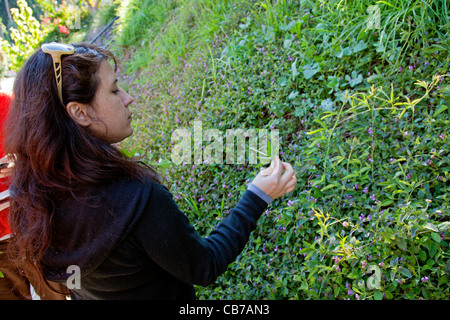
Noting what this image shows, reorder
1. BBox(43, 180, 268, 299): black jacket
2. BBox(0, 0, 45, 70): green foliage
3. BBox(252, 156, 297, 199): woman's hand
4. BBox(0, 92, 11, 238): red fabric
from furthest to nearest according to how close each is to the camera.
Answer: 1. BBox(0, 0, 45, 70): green foliage
2. BBox(0, 92, 11, 238): red fabric
3. BBox(252, 156, 297, 199): woman's hand
4. BBox(43, 180, 268, 299): black jacket

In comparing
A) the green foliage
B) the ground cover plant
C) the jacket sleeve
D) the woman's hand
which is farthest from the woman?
the green foliage

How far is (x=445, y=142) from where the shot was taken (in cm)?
193

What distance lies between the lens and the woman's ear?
4.30 feet

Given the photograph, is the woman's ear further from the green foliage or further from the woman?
the green foliage

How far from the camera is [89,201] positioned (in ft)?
4.04

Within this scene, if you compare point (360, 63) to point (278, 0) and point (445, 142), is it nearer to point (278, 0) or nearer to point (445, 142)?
point (445, 142)

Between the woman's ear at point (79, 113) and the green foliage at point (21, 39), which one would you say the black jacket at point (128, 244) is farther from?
the green foliage at point (21, 39)

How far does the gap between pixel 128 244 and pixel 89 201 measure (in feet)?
0.58

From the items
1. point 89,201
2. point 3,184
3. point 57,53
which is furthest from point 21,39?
point 89,201

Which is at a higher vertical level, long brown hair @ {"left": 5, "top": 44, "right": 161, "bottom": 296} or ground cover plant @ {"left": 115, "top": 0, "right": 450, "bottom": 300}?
long brown hair @ {"left": 5, "top": 44, "right": 161, "bottom": 296}

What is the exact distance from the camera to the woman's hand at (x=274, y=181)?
57.6 inches

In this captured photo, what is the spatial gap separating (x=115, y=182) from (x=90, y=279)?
0.34 meters

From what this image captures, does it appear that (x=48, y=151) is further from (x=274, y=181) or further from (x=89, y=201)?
(x=274, y=181)

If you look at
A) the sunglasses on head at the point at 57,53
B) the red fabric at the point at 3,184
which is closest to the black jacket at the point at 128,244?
the sunglasses on head at the point at 57,53
